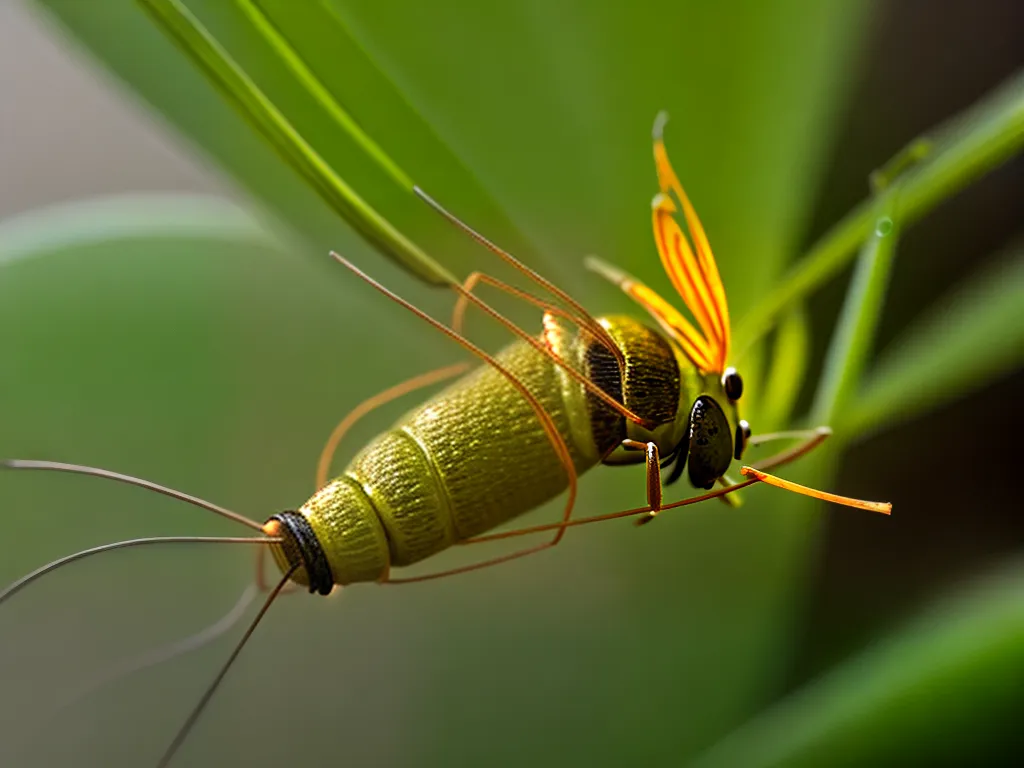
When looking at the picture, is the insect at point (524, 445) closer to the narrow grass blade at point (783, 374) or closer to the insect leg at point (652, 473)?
the insect leg at point (652, 473)

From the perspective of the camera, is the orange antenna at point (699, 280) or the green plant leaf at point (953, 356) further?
the green plant leaf at point (953, 356)

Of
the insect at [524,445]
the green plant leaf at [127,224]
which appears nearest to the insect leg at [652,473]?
the insect at [524,445]

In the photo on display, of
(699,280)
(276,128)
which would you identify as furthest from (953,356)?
(276,128)

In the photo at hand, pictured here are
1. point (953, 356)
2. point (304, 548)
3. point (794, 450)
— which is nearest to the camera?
point (304, 548)

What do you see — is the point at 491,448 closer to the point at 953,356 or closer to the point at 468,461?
the point at 468,461

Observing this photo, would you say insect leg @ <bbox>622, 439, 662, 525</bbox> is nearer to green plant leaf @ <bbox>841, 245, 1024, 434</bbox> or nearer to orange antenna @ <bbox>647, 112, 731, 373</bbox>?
orange antenna @ <bbox>647, 112, 731, 373</bbox>

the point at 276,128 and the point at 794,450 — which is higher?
the point at 276,128

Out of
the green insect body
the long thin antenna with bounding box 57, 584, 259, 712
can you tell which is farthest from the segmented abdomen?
the long thin antenna with bounding box 57, 584, 259, 712
